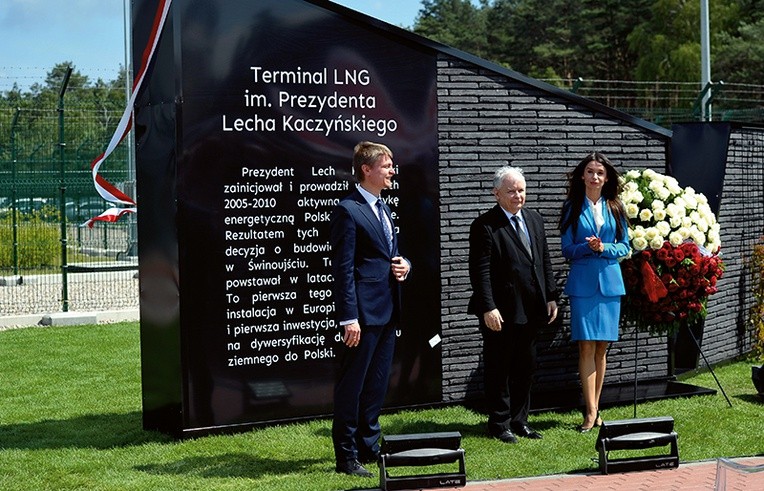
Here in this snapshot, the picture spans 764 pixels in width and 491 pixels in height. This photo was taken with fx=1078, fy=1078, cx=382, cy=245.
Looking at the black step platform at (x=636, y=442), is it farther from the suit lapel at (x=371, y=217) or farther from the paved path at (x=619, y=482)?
the suit lapel at (x=371, y=217)

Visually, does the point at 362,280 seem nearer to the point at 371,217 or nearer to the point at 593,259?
the point at 371,217

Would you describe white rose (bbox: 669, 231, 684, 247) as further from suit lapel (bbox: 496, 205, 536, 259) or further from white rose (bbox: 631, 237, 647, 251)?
suit lapel (bbox: 496, 205, 536, 259)

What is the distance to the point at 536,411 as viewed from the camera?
8.80 meters

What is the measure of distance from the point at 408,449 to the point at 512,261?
1933 mm

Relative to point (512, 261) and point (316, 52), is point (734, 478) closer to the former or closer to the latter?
point (512, 261)

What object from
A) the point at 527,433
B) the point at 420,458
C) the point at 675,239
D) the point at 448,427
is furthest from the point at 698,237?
the point at 420,458

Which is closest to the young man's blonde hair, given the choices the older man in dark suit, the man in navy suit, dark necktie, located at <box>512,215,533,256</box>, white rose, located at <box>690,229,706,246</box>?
the man in navy suit

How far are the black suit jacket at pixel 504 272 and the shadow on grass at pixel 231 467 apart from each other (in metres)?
1.72

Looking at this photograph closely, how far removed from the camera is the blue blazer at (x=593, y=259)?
821cm

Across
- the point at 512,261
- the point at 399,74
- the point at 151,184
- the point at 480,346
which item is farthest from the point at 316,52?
the point at 480,346

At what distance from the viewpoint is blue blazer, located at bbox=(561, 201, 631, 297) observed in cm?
821

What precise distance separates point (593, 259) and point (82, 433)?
416 cm

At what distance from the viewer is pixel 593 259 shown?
8234mm

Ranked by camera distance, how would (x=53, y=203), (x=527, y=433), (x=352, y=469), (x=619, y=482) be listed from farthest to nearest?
(x=53, y=203) → (x=527, y=433) → (x=352, y=469) → (x=619, y=482)
